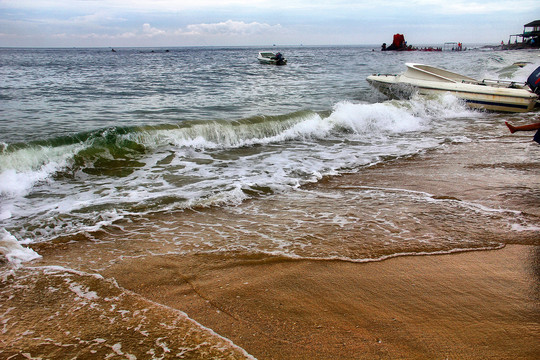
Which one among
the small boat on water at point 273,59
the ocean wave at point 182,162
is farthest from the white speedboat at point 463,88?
the small boat on water at point 273,59

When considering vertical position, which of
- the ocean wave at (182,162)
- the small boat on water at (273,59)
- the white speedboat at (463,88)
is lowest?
the ocean wave at (182,162)

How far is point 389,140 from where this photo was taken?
9.85 m

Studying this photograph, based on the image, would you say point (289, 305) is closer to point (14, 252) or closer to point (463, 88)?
point (14, 252)

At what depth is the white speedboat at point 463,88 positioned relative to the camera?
13.3m

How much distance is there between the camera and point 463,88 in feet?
46.9

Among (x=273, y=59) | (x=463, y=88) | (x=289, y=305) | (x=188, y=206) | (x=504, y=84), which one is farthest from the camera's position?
(x=273, y=59)

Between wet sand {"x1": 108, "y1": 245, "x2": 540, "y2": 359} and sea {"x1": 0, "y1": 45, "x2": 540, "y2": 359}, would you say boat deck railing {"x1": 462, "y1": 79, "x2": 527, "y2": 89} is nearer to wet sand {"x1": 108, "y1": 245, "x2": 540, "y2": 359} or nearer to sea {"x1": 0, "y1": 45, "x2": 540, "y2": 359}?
sea {"x1": 0, "y1": 45, "x2": 540, "y2": 359}

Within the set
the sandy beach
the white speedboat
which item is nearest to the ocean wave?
the sandy beach

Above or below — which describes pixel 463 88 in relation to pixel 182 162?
above

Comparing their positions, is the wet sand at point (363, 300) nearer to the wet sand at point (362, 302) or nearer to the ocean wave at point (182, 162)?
the wet sand at point (362, 302)

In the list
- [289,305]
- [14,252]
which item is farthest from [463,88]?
[14,252]

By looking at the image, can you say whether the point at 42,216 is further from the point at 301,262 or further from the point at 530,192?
the point at 530,192

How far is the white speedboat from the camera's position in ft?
43.8

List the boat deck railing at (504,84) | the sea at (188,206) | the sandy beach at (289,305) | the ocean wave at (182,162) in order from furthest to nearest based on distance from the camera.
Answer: the boat deck railing at (504,84), the ocean wave at (182,162), the sea at (188,206), the sandy beach at (289,305)
